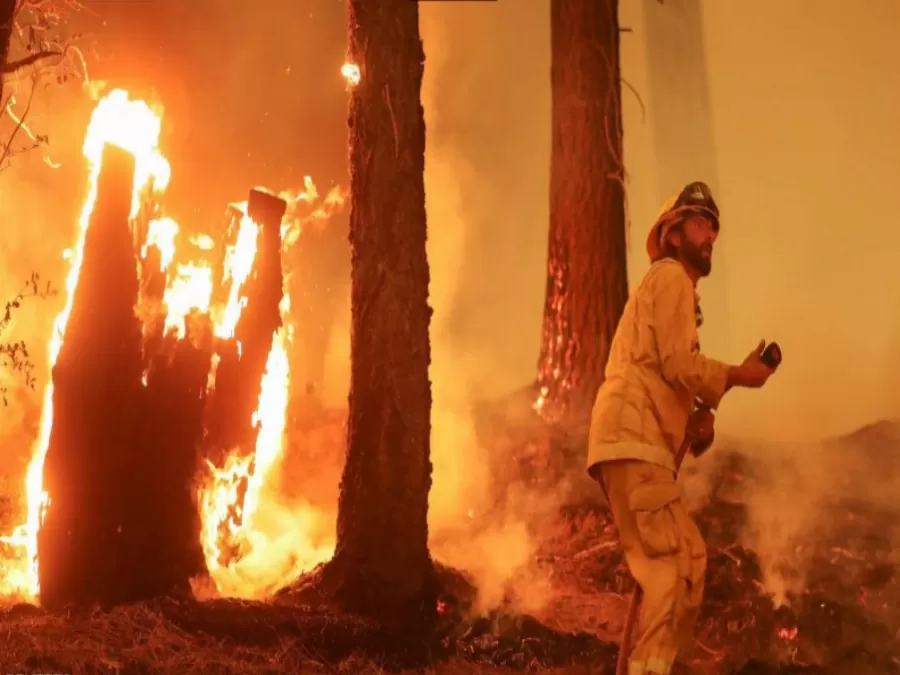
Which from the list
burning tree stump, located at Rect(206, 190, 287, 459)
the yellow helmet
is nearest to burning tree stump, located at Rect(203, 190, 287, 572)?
burning tree stump, located at Rect(206, 190, 287, 459)

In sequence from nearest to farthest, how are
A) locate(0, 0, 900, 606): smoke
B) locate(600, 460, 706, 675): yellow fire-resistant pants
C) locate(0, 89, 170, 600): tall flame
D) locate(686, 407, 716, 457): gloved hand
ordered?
1. locate(600, 460, 706, 675): yellow fire-resistant pants
2. locate(686, 407, 716, 457): gloved hand
3. locate(0, 89, 170, 600): tall flame
4. locate(0, 0, 900, 606): smoke

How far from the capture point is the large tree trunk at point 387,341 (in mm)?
5367

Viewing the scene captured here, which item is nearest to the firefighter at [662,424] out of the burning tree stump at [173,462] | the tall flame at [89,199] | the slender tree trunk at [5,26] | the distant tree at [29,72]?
Answer: the burning tree stump at [173,462]

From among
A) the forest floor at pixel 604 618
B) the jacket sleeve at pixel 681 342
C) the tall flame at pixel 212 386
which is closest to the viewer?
the jacket sleeve at pixel 681 342

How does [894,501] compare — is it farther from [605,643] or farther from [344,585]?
[344,585]

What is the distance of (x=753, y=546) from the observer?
19.4ft

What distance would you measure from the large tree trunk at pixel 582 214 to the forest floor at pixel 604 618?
127cm

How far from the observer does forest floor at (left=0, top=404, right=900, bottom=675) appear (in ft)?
14.3

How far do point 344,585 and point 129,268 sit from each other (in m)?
2.59

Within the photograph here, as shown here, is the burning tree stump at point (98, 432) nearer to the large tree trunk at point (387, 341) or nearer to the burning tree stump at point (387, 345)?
the burning tree stump at point (387, 345)

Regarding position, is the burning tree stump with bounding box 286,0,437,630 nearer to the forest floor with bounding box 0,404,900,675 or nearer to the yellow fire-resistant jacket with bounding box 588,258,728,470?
the forest floor with bounding box 0,404,900,675

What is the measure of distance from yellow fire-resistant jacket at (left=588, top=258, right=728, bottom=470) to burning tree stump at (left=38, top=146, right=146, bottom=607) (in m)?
3.14

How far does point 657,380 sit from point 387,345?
7.35 feet

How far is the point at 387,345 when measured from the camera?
18.3ft
